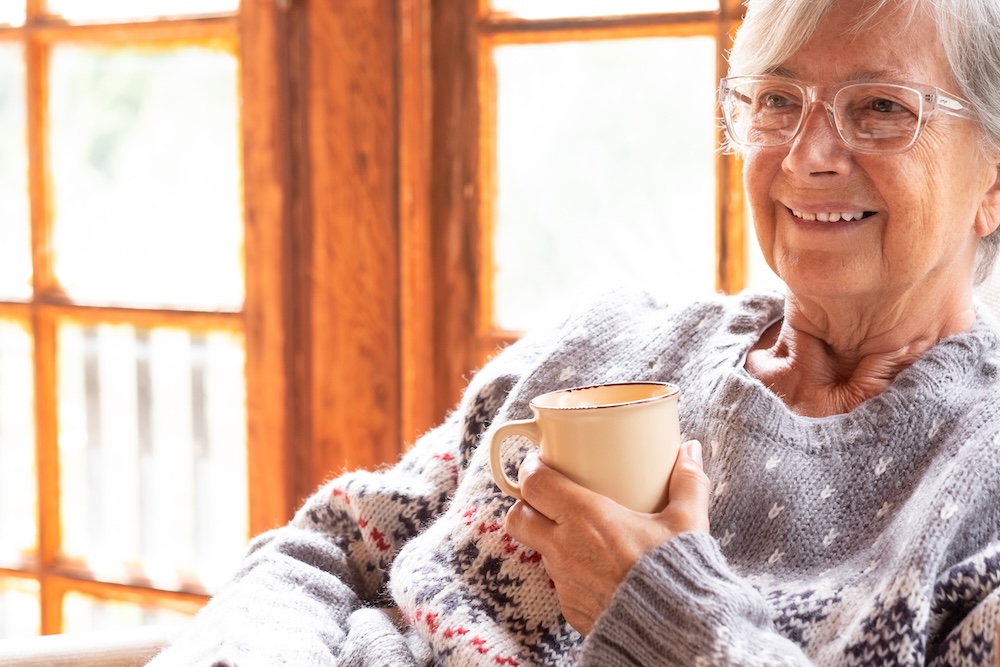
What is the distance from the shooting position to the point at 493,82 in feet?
6.72

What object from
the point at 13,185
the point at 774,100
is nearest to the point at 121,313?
the point at 13,185

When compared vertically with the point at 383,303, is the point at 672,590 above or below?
below

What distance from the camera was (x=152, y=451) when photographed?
243cm

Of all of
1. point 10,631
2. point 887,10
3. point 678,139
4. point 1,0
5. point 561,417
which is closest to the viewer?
point 561,417

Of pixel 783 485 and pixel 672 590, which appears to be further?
pixel 783 485

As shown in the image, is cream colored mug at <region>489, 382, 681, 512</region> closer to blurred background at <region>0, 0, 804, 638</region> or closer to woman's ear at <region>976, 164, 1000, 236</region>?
woman's ear at <region>976, 164, 1000, 236</region>

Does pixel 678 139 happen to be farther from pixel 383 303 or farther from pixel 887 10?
pixel 887 10

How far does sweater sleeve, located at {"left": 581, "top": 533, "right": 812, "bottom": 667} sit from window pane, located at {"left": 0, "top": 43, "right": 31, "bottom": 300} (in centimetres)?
188

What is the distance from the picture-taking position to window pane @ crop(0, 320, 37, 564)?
7.98ft

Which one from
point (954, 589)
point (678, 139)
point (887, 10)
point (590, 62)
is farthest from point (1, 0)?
point (954, 589)

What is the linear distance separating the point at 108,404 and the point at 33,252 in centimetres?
37

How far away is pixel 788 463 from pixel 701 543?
23cm

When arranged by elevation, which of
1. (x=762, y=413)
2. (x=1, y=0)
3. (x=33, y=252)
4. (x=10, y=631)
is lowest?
(x=10, y=631)

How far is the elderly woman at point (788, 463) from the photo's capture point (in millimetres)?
946
